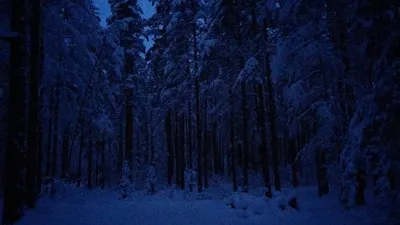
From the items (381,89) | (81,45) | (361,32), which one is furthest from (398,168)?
(81,45)

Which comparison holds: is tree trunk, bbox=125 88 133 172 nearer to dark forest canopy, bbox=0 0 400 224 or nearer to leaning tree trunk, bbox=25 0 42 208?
dark forest canopy, bbox=0 0 400 224

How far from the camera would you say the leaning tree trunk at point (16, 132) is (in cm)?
741

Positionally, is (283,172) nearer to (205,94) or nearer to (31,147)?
(205,94)

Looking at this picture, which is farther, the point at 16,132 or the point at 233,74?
the point at 233,74

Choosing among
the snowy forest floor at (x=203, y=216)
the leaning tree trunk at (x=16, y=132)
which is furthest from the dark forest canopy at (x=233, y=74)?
the snowy forest floor at (x=203, y=216)

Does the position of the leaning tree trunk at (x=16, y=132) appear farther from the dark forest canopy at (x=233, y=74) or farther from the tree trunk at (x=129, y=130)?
the tree trunk at (x=129, y=130)

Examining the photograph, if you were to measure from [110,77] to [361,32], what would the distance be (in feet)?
63.1

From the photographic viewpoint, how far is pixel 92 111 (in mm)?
19109

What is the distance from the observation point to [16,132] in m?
7.59

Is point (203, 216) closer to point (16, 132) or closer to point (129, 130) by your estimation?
point (16, 132)

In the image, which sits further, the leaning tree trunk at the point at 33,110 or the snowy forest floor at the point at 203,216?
the leaning tree trunk at the point at 33,110


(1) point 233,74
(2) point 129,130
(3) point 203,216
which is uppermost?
(1) point 233,74

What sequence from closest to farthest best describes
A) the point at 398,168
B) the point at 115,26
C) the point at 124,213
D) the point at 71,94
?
the point at 398,168, the point at 124,213, the point at 71,94, the point at 115,26

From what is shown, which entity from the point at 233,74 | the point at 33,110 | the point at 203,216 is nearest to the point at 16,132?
the point at 33,110
